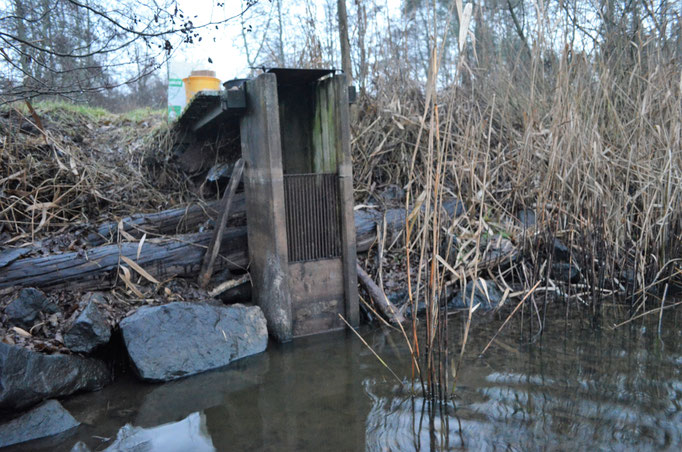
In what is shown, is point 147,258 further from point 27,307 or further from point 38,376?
point 38,376

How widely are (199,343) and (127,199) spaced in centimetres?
275

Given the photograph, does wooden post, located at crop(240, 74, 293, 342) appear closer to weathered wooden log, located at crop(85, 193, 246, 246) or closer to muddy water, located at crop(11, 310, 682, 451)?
muddy water, located at crop(11, 310, 682, 451)

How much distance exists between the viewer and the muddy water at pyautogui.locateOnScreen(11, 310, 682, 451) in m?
2.72

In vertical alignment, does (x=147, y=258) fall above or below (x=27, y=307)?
above

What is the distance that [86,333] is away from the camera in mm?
3594

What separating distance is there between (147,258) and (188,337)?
1.05m

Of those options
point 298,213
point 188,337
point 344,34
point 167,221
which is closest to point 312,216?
point 298,213

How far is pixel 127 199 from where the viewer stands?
19.3 feet

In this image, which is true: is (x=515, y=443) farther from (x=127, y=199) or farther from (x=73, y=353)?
(x=127, y=199)

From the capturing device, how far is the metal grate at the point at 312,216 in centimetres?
434

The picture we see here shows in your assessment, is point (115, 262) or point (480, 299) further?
point (480, 299)

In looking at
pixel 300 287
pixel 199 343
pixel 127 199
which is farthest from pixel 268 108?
pixel 127 199

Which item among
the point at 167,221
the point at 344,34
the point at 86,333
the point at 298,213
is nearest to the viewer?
the point at 86,333

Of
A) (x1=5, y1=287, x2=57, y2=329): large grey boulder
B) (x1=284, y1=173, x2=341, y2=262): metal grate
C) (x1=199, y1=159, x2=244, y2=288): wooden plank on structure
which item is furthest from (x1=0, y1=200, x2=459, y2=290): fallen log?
(x1=284, y1=173, x2=341, y2=262): metal grate
